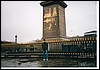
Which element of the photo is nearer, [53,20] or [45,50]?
[45,50]

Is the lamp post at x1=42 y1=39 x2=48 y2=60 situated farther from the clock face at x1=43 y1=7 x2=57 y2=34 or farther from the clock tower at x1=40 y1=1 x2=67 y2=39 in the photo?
the clock face at x1=43 y1=7 x2=57 y2=34

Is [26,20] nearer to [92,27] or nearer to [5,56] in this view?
[5,56]

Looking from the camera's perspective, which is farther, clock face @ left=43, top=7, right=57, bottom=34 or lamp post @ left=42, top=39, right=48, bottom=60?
clock face @ left=43, top=7, right=57, bottom=34

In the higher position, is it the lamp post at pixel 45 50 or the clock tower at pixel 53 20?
the clock tower at pixel 53 20

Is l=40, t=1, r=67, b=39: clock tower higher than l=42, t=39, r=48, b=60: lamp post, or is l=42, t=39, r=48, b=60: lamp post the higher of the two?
l=40, t=1, r=67, b=39: clock tower

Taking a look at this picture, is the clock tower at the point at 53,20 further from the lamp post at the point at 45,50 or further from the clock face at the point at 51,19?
the lamp post at the point at 45,50

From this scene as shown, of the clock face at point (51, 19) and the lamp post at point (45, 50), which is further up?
the clock face at point (51, 19)

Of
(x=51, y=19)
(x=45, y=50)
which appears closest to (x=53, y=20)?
(x=51, y=19)

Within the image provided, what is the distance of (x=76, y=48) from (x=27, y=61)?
37.9 inches

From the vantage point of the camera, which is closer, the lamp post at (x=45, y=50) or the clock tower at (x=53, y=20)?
the lamp post at (x=45, y=50)

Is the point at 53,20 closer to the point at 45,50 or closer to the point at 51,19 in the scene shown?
the point at 51,19

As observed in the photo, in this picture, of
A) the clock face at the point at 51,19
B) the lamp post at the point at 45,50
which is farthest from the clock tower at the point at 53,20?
the lamp post at the point at 45,50

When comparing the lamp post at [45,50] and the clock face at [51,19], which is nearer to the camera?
the lamp post at [45,50]

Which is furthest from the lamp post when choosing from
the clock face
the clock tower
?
the clock face
